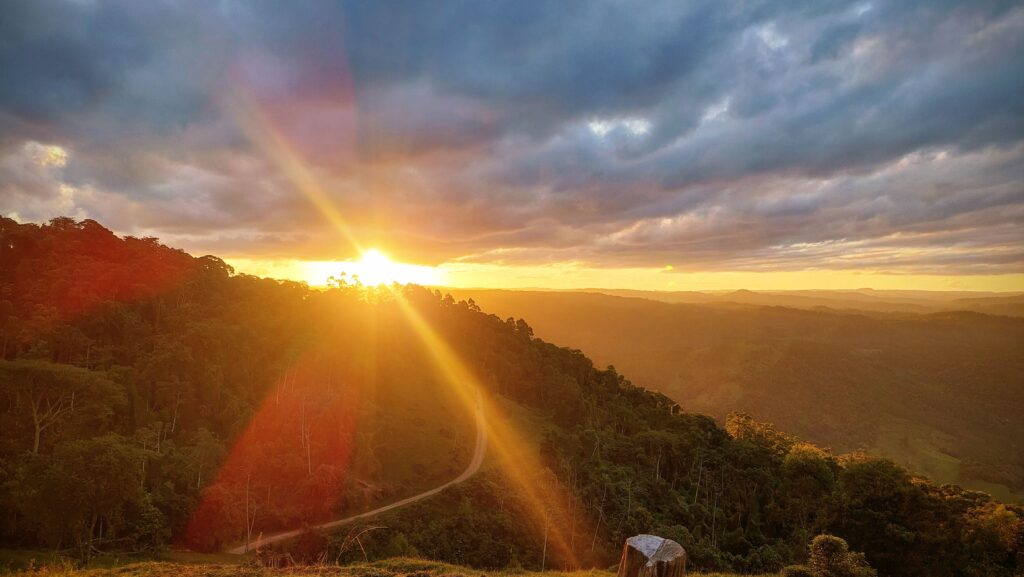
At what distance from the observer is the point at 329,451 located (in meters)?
46.2

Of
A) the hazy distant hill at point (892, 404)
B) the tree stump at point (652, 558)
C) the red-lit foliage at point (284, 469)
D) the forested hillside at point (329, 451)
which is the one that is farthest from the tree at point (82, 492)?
the hazy distant hill at point (892, 404)

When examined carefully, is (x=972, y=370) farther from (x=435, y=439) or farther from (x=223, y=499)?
(x=223, y=499)

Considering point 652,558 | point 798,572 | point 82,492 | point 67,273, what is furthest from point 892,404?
point 67,273

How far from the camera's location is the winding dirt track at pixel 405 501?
32.5 metres

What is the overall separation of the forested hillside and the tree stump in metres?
29.6

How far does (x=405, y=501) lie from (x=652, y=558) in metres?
43.0

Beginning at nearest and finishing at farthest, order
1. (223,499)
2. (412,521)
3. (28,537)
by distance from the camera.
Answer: (28,537) < (223,499) < (412,521)

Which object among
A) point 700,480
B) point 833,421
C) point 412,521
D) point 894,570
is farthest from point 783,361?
point 412,521

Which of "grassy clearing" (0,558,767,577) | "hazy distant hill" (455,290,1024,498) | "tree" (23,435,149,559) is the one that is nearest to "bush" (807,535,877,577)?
"grassy clearing" (0,558,767,577)

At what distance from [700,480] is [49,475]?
56.4m

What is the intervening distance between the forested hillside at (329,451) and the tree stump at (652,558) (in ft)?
97.1

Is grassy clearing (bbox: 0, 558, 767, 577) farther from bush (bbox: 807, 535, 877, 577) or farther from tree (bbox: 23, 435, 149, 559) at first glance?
tree (bbox: 23, 435, 149, 559)

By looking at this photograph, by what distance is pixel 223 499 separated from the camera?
114ft

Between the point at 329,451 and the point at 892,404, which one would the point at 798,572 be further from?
the point at 892,404
